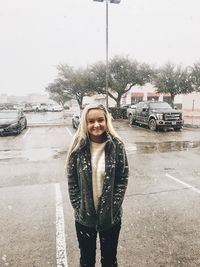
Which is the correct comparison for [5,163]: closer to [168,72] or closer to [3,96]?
[168,72]

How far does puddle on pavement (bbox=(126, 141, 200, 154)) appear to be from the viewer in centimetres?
1237

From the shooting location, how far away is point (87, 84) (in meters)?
33.9

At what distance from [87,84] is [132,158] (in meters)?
24.3

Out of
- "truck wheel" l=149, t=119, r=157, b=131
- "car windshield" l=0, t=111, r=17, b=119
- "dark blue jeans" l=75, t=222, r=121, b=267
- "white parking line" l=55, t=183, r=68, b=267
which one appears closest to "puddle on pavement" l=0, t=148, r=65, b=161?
"white parking line" l=55, t=183, r=68, b=267

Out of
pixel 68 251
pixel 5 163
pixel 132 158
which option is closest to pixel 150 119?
pixel 132 158

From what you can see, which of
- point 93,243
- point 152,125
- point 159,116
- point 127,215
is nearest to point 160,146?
point 159,116

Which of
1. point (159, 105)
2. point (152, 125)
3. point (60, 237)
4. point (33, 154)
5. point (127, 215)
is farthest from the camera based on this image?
point (159, 105)

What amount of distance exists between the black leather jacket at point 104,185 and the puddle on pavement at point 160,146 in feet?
30.4

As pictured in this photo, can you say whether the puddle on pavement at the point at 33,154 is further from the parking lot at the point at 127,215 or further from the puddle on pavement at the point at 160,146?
the puddle on pavement at the point at 160,146

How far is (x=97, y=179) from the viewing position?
2.67 metres

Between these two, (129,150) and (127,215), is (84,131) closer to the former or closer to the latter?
(127,215)

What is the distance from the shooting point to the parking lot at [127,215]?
3876mm

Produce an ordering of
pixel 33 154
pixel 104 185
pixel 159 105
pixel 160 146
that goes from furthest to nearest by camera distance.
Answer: pixel 159 105 → pixel 160 146 → pixel 33 154 → pixel 104 185

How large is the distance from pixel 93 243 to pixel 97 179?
68 cm
